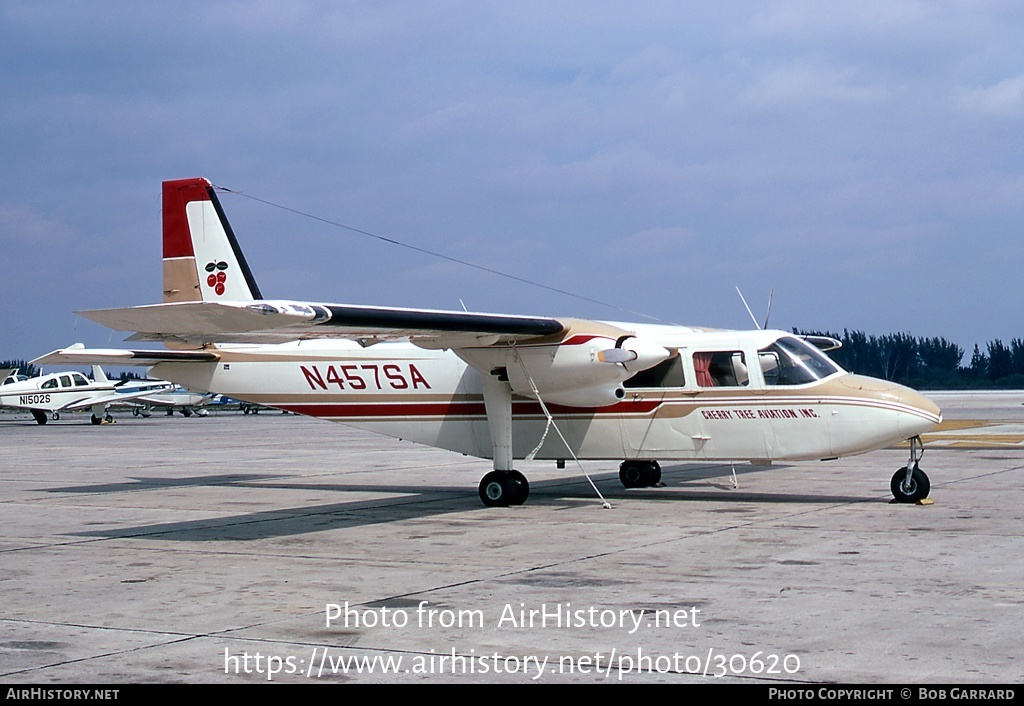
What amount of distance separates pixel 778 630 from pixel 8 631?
515 centimetres

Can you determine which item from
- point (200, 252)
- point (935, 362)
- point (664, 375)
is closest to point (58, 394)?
point (200, 252)

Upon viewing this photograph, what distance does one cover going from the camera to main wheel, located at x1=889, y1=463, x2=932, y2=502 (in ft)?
46.1

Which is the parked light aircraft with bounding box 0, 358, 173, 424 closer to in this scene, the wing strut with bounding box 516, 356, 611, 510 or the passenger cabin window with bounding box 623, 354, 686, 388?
the wing strut with bounding box 516, 356, 611, 510

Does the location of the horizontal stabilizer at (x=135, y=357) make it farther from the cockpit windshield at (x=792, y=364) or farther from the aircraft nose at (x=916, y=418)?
the aircraft nose at (x=916, y=418)

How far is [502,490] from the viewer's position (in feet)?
49.7

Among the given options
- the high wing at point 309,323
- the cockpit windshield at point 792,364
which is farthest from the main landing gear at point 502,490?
the cockpit windshield at point 792,364

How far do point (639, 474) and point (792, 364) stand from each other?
3.78m

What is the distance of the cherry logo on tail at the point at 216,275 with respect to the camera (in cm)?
1764

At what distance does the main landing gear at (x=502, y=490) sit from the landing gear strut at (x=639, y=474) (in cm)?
278

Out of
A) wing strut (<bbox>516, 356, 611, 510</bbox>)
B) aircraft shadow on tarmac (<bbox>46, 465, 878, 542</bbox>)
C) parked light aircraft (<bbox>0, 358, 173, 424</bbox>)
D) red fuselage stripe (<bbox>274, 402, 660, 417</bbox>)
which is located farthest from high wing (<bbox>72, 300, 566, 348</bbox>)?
parked light aircraft (<bbox>0, 358, 173, 424</bbox>)

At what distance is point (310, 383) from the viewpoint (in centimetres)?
1720

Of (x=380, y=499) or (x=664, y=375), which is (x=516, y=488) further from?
(x=664, y=375)

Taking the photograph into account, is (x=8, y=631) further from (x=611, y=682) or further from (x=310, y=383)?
(x=310, y=383)
